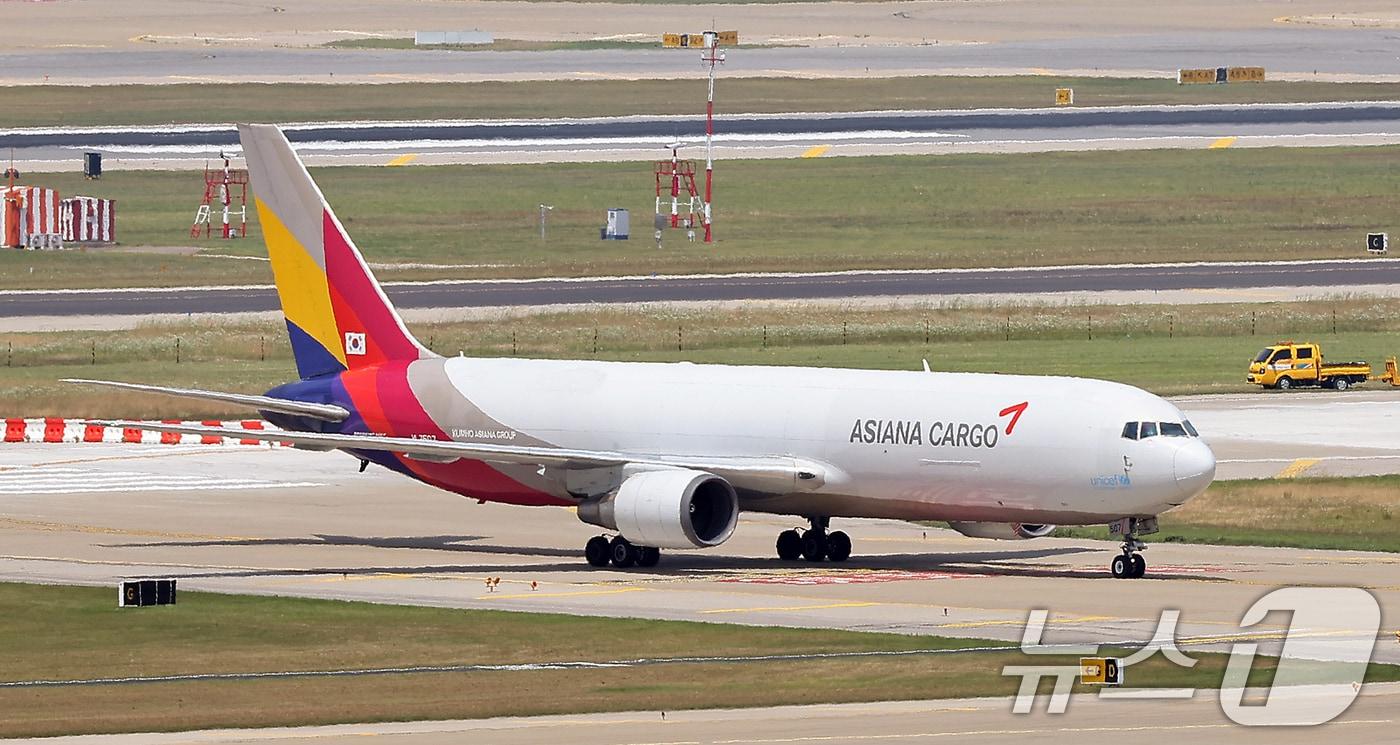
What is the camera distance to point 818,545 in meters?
55.1

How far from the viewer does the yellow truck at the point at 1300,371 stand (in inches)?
3656

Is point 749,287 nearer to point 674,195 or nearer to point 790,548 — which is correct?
point 674,195

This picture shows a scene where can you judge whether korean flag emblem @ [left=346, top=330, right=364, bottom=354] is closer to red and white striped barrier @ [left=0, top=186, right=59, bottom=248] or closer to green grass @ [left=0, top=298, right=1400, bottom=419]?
green grass @ [left=0, top=298, right=1400, bottom=419]

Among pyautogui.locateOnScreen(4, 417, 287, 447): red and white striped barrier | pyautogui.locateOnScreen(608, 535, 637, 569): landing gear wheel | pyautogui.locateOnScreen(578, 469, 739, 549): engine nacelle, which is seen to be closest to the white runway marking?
pyautogui.locateOnScreen(4, 417, 287, 447): red and white striped barrier

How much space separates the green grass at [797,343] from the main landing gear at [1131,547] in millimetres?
38519

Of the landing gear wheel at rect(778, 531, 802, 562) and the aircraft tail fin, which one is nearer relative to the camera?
the landing gear wheel at rect(778, 531, 802, 562)

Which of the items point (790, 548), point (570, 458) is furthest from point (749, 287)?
point (570, 458)

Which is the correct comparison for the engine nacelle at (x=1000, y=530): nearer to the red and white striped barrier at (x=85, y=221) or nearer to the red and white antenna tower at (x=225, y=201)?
the red and white striped barrier at (x=85, y=221)

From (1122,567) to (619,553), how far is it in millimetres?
10627

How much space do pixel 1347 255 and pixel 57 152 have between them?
89500 millimetres

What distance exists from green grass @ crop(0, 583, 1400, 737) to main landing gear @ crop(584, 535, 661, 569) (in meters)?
8.18

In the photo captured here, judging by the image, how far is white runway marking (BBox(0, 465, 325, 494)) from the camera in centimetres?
6725

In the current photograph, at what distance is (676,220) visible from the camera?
510 feet

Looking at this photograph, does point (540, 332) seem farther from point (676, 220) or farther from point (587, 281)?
point (676, 220)
